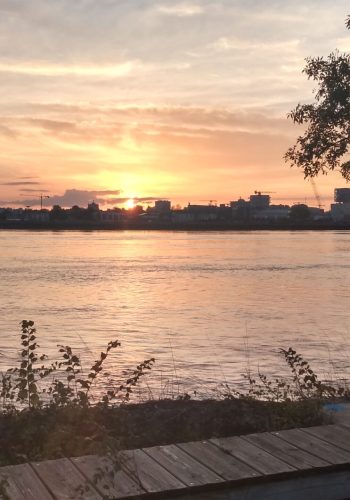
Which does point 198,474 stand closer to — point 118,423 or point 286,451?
point 286,451

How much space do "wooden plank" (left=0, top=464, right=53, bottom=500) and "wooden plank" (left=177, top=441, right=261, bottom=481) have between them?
140cm

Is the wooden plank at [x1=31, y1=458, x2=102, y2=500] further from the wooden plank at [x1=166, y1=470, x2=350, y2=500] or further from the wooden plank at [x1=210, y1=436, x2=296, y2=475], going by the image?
the wooden plank at [x1=210, y1=436, x2=296, y2=475]

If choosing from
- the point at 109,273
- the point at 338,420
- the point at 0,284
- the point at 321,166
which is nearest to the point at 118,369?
the point at 321,166

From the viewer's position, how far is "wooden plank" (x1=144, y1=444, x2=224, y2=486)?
17.6 ft

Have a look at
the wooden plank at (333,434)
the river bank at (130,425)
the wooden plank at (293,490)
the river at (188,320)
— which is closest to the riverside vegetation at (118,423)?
the river bank at (130,425)

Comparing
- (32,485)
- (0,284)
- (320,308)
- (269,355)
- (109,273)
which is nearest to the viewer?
(32,485)

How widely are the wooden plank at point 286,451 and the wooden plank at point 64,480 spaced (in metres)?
1.74

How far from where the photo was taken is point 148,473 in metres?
5.50

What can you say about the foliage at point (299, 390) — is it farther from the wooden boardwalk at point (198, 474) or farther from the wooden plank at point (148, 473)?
the wooden plank at point (148, 473)

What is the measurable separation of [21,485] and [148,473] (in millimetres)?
1036

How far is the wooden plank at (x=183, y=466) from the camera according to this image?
5371mm

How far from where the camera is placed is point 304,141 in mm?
16484

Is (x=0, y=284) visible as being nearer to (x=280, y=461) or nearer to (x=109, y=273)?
(x=109, y=273)

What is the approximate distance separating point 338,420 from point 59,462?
126 inches
